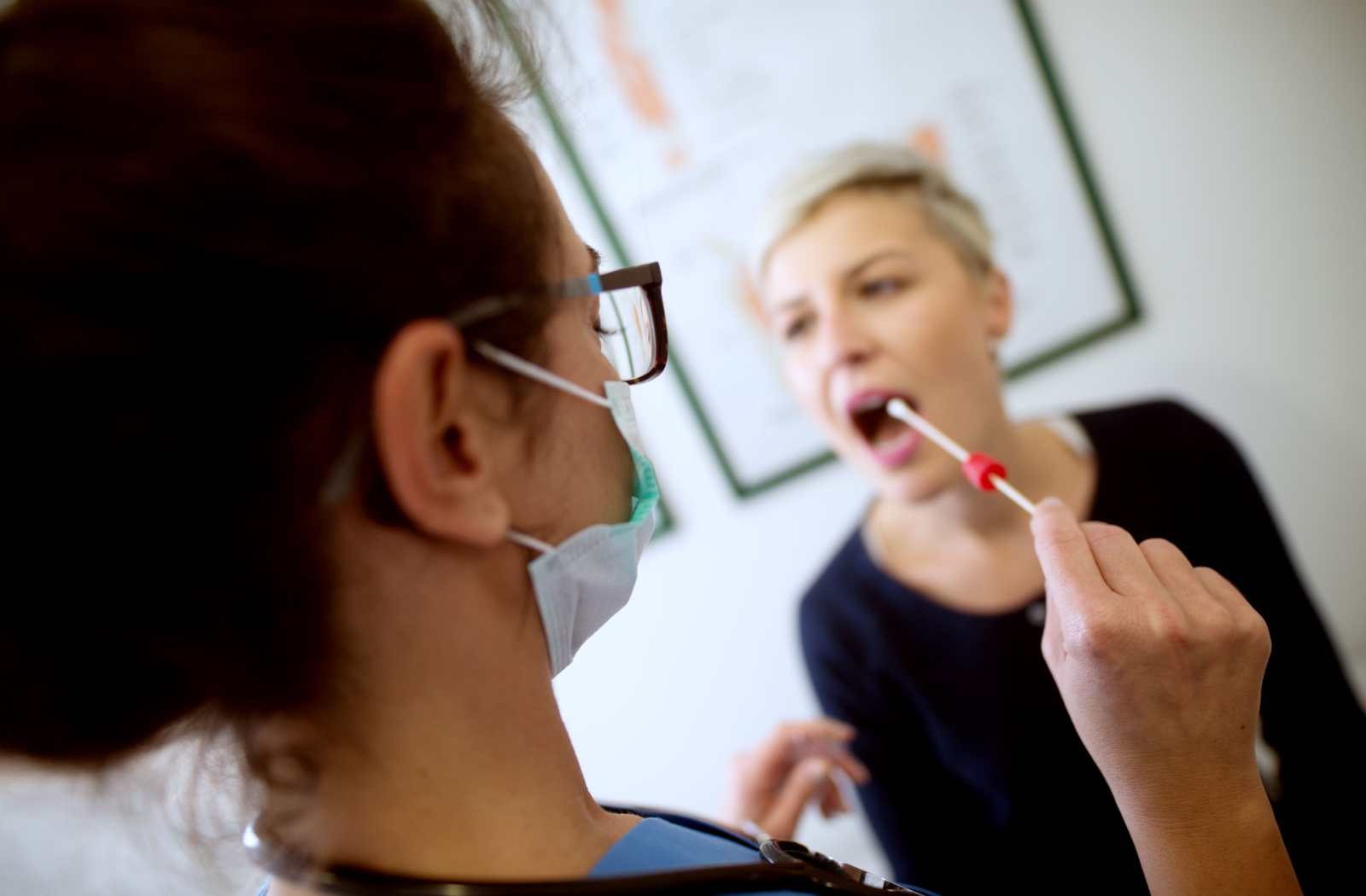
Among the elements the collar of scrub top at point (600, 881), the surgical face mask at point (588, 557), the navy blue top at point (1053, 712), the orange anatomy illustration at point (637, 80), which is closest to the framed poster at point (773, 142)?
the orange anatomy illustration at point (637, 80)

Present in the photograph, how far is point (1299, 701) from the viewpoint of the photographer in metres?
1.09

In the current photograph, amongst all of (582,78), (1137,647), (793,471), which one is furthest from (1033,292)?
(1137,647)

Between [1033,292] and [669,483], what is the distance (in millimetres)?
814

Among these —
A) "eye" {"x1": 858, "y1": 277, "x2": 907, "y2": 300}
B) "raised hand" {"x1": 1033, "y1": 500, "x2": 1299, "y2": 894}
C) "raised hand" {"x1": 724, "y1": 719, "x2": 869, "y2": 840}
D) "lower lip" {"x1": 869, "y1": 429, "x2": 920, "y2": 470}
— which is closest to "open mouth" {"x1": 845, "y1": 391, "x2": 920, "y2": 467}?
"lower lip" {"x1": 869, "y1": 429, "x2": 920, "y2": 470}

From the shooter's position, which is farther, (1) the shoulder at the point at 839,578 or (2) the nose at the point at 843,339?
(1) the shoulder at the point at 839,578

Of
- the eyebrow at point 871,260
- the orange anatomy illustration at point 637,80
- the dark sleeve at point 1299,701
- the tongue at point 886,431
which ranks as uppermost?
the orange anatomy illustration at point 637,80

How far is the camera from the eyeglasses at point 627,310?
57 cm

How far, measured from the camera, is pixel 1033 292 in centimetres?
→ 155

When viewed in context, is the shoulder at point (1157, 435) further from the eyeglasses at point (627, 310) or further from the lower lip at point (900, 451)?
the eyeglasses at point (627, 310)

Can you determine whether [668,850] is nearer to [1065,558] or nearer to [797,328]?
[1065,558]

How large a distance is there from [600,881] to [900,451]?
80 centimetres

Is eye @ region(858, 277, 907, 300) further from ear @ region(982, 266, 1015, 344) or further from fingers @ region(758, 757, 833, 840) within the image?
fingers @ region(758, 757, 833, 840)

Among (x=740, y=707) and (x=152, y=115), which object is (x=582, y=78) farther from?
(x=740, y=707)

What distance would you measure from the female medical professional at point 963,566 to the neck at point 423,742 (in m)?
0.70
